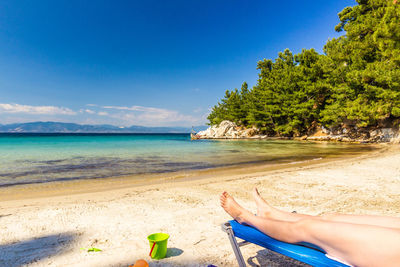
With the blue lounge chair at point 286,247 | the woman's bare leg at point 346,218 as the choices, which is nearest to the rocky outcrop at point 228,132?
the woman's bare leg at point 346,218

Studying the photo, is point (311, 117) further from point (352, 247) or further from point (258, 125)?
point (352, 247)

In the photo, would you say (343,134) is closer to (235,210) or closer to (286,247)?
(235,210)

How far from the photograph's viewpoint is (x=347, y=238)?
1.45 m

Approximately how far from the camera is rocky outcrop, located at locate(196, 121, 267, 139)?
1867 inches

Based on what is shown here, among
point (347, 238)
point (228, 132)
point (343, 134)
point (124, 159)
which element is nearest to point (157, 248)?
point (347, 238)

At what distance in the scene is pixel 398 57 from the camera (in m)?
18.0

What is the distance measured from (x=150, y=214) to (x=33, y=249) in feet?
5.35

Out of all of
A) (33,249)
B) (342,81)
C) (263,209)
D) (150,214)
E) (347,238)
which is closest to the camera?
(347,238)

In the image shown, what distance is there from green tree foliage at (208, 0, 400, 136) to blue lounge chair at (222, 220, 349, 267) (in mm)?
23094

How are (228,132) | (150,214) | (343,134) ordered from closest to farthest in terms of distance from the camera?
(150,214) < (343,134) < (228,132)

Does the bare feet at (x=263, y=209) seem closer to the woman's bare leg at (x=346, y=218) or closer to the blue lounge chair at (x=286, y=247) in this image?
the woman's bare leg at (x=346, y=218)

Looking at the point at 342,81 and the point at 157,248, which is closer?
the point at 157,248

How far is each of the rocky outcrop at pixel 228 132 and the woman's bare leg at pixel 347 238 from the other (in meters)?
44.9

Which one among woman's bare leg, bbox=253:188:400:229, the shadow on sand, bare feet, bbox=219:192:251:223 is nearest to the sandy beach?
the shadow on sand
